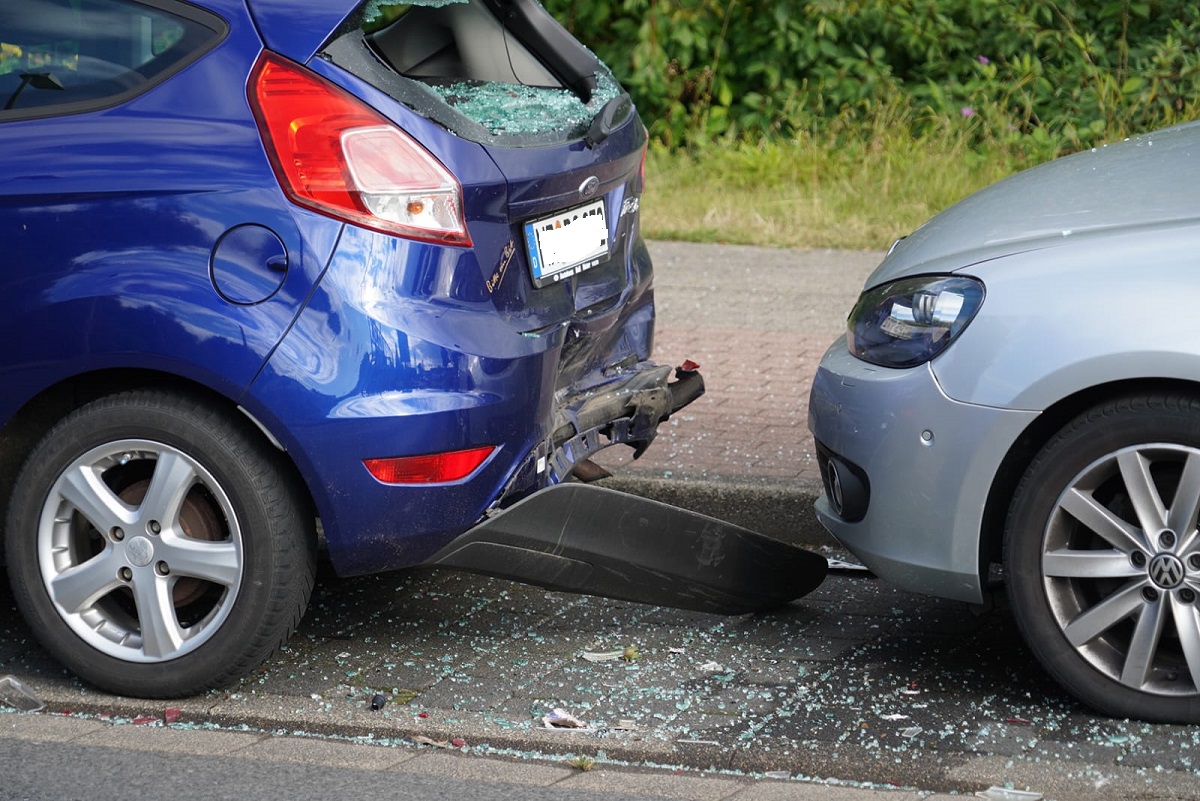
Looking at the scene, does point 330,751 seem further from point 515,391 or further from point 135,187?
point 135,187

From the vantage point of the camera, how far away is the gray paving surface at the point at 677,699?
3.47 meters

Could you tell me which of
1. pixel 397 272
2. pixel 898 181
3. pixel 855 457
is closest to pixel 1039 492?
pixel 855 457

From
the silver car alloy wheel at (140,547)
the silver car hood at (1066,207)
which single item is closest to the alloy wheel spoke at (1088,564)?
the silver car hood at (1066,207)

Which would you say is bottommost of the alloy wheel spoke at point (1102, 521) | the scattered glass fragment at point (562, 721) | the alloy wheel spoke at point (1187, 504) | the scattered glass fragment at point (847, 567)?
the scattered glass fragment at point (847, 567)

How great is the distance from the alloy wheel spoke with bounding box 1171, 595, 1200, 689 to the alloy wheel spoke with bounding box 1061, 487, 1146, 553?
0.15 m

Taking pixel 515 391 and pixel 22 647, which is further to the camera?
pixel 22 647

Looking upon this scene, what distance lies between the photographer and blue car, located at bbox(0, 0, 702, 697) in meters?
3.62

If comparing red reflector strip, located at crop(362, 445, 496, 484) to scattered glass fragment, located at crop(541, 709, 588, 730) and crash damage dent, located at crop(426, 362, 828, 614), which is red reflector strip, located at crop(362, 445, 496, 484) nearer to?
crash damage dent, located at crop(426, 362, 828, 614)

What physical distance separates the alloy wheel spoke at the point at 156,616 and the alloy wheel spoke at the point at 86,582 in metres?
0.07

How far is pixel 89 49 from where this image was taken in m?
3.85

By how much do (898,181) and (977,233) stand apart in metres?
6.04

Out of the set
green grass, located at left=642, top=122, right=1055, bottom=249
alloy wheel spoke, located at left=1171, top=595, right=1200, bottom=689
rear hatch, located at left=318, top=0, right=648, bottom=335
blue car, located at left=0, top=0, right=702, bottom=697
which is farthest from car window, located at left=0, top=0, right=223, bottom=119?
green grass, located at left=642, top=122, right=1055, bottom=249

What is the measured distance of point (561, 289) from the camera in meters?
4.06

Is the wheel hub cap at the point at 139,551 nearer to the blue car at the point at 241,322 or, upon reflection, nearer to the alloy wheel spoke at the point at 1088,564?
the blue car at the point at 241,322
